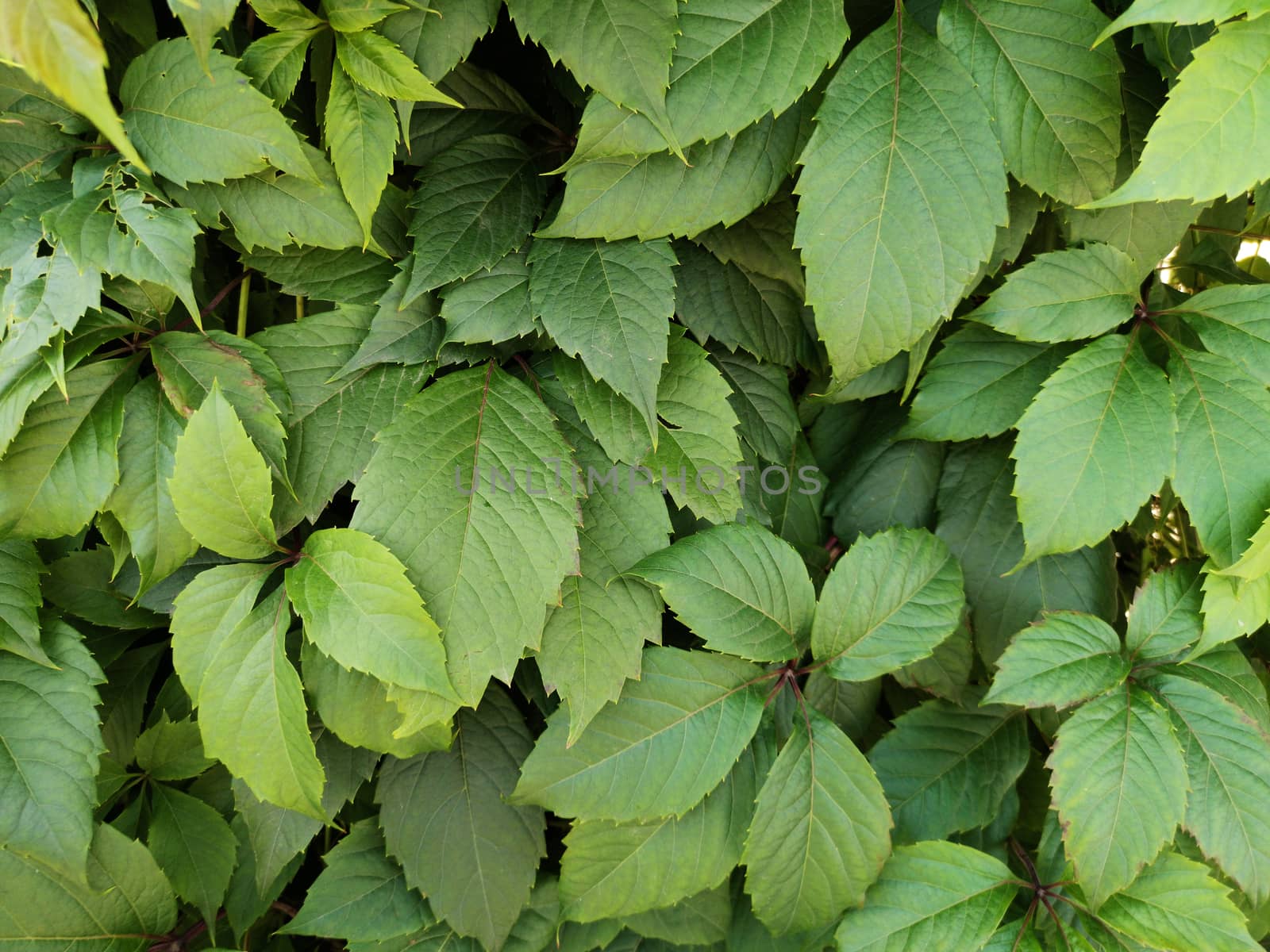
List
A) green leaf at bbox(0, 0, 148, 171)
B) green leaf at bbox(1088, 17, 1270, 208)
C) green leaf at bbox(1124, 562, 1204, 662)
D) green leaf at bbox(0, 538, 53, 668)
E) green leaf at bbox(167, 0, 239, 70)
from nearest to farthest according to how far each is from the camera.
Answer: green leaf at bbox(0, 0, 148, 171)
green leaf at bbox(167, 0, 239, 70)
green leaf at bbox(1088, 17, 1270, 208)
green leaf at bbox(0, 538, 53, 668)
green leaf at bbox(1124, 562, 1204, 662)

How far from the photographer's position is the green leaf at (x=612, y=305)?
779 mm

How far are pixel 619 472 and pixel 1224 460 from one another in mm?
574

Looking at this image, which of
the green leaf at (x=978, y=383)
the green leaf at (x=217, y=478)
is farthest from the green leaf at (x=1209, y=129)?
the green leaf at (x=217, y=478)

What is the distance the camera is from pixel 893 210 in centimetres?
78

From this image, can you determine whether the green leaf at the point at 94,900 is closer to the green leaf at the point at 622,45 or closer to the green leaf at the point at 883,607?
the green leaf at the point at 883,607

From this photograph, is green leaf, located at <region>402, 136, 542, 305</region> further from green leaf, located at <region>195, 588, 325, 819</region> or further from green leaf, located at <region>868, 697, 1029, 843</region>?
green leaf, located at <region>868, 697, 1029, 843</region>

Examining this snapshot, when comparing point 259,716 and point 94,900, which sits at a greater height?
point 259,716

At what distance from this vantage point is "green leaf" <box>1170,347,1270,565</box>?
2.68 feet

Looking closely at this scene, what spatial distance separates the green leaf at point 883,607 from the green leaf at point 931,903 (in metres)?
0.21

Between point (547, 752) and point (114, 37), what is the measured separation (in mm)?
815

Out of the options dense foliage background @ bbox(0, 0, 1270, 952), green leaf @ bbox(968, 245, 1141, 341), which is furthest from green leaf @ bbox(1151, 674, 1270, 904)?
green leaf @ bbox(968, 245, 1141, 341)

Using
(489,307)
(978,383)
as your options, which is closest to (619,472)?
(489,307)

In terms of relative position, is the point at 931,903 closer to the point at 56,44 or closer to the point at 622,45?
the point at 622,45

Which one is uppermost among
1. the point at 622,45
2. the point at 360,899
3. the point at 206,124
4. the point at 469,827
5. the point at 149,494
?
the point at 622,45
